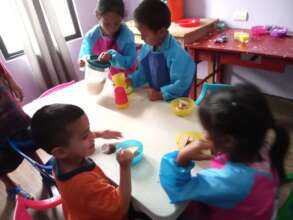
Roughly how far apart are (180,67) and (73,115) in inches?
27.7

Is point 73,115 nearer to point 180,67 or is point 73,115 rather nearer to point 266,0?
point 180,67

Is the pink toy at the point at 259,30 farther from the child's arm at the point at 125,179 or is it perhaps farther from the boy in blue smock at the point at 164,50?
the child's arm at the point at 125,179

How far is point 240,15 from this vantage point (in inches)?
97.9

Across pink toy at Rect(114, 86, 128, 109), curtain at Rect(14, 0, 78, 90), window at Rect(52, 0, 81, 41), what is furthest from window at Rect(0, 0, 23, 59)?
pink toy at Rect(114, 86, 128, 109)

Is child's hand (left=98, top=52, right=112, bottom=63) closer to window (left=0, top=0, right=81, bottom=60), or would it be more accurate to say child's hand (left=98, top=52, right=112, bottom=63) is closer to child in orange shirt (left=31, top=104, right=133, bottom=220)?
child in orange shirt (left=31, top=104, right=133, bottom=220)

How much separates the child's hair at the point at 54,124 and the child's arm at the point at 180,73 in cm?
60

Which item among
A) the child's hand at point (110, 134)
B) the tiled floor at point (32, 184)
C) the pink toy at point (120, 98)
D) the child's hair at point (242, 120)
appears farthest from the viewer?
the tiled floor at point (32, 184)

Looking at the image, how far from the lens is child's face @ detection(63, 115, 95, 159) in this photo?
817mm

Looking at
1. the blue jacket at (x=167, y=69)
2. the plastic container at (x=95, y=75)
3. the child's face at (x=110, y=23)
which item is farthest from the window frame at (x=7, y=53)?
the blue jacket at (x=167, y=69)

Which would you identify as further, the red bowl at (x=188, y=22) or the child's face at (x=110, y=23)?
the red bowl at (x=188, y=22)

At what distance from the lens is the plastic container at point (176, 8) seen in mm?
2661

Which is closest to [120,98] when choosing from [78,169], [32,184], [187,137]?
[187,137]

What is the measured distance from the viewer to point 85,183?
2.49 feet

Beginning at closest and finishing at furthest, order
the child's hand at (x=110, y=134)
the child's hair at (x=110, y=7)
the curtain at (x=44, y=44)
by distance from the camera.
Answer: the child's hand at (x=110, y=134), the child's hair at (x=110, y=7), the curtain at (x=44, y=44)
